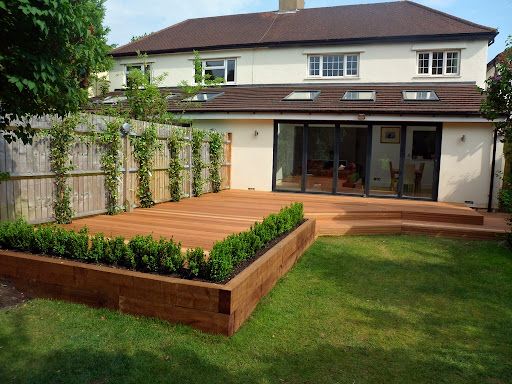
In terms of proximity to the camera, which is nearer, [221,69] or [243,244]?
[243,244]

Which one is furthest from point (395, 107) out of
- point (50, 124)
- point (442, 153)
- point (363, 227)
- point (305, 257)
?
point (50, 124)

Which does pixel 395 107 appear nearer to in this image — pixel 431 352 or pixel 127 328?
pixel 431 352

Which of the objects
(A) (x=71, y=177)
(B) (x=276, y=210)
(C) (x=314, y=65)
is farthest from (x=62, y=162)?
(C) (x=314, y=65)

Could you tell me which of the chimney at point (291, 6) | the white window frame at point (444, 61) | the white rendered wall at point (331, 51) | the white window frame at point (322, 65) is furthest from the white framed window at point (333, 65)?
the chimney at point (291, 6)

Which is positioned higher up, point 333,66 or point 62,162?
point 333,66

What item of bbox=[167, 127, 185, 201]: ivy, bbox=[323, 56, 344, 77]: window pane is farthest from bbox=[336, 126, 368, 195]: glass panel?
bbox=[167, 127, 185, 201]: ivy

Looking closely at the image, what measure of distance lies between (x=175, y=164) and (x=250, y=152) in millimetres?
4518

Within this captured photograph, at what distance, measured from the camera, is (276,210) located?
9.59 meters

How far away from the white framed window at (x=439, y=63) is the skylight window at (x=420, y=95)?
1561mm

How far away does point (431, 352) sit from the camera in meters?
3.77

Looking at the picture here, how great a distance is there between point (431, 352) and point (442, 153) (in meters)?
10.0

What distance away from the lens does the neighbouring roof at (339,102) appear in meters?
12.2

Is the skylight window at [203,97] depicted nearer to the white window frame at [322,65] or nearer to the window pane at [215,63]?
the window pane at [215,63]

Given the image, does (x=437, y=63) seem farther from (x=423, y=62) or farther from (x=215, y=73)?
(x=215, y=73)
